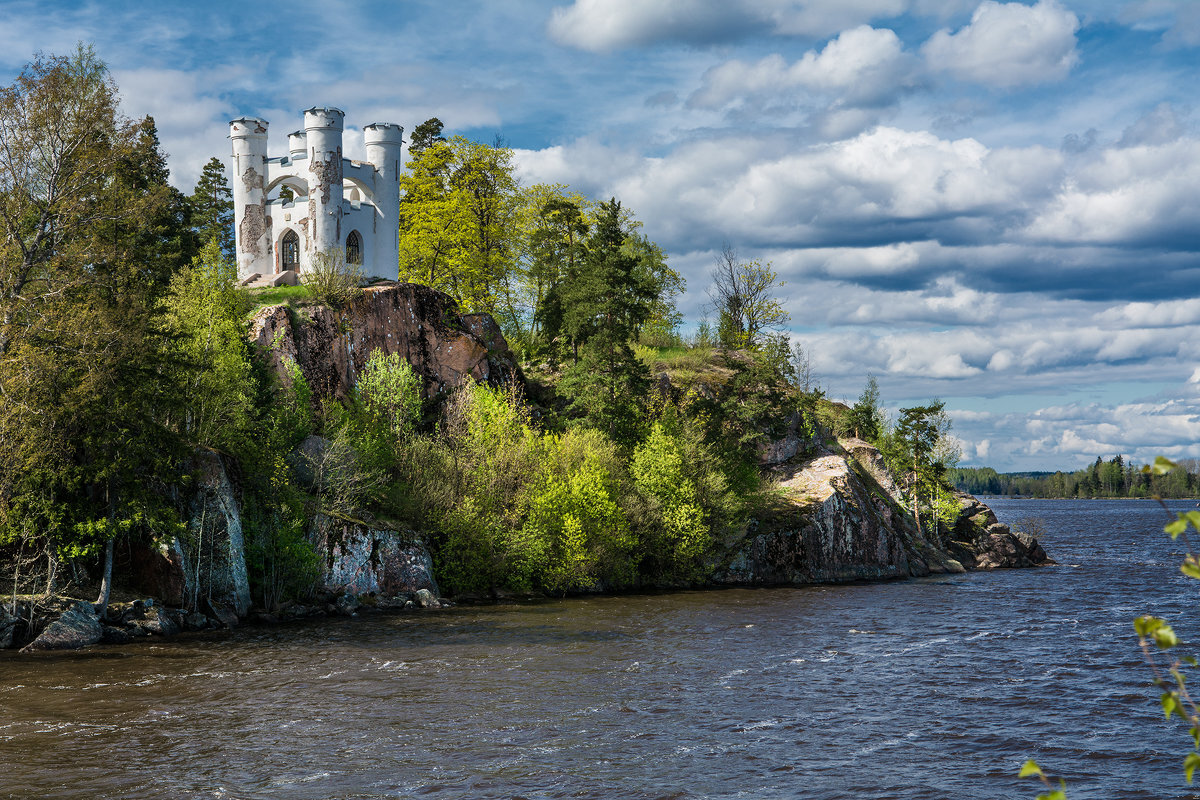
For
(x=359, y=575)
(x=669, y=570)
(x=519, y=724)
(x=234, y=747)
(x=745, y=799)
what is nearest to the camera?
(x=745, y=799)

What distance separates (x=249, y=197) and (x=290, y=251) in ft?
12.9

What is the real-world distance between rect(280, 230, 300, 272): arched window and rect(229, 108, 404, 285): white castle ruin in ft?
0.19

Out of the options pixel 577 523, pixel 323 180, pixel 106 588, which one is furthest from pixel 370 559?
pixel 323 180

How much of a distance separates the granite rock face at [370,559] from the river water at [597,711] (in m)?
2.57

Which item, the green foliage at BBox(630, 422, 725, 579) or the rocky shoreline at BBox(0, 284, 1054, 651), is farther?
the green foliage at BBox(630, 422, 725, 579)

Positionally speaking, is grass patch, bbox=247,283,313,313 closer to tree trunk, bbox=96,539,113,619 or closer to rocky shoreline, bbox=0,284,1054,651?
rocky shoreline, bbox=0,284,1054,651

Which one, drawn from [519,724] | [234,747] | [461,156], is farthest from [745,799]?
[461,156]

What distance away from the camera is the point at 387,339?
52.4 metres

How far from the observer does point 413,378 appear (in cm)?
4994

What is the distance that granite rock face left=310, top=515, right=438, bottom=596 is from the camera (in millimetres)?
39594

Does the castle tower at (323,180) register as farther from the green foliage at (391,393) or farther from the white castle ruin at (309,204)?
the green foliage at (391,393)

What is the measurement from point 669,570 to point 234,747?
31.4 m

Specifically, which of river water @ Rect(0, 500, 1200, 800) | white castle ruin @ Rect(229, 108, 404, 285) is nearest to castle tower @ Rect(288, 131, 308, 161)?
white castle ruin @ Rect(229, 108, 404, 285)

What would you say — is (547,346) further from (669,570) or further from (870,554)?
(870,554)
